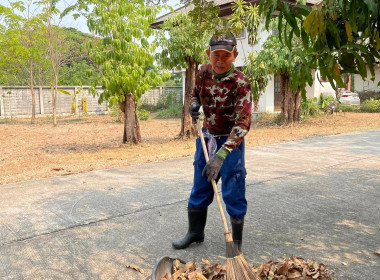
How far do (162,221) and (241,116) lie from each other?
5.41 feet

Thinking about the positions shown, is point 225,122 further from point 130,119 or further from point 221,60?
point 130,119

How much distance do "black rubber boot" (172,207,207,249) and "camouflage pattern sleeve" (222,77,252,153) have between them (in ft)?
2.53

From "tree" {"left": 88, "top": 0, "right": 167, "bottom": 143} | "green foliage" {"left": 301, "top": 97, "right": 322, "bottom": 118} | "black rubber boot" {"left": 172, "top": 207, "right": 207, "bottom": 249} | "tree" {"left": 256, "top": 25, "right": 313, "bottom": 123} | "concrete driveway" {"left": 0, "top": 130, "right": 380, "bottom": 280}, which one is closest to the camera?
"concrete driveway" {"left": 0, "top": 130, "right": 380, "bottom": 280}

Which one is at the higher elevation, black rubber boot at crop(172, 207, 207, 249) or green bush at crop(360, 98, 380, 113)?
green bush at crop(360, 98, 380, 113)

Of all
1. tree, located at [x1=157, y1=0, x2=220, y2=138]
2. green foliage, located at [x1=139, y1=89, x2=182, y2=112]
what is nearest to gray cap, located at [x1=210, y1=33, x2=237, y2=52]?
tree, located at [x1=157, y1=0, x2=220, y2=138]

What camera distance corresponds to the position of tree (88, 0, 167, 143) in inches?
360

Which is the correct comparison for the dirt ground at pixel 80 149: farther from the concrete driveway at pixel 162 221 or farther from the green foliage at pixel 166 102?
the green foliage at pixel 166 102

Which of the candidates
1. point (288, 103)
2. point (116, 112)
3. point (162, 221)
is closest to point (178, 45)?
point (288, 103)

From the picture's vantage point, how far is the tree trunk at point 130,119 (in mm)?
10520

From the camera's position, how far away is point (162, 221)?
170 inches

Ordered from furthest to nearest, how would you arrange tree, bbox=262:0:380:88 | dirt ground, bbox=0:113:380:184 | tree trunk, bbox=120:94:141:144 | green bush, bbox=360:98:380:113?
green bush, bbox=360:98:380:113 → tree trunk, bbox=120:94:141:144 → dirt ground, bbox=0:113:380:184 → tree, bbox=262:0:380:88

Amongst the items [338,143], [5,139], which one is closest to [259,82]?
[338,143]

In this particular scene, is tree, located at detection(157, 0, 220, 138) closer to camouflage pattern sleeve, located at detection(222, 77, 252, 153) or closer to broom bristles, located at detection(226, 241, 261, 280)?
camouflage pattern sleeve, located at detection(222, 77, 252, 153)

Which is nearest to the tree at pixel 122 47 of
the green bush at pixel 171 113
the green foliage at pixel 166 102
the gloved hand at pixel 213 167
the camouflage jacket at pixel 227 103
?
the camouflage jacket at pixel 227 103
